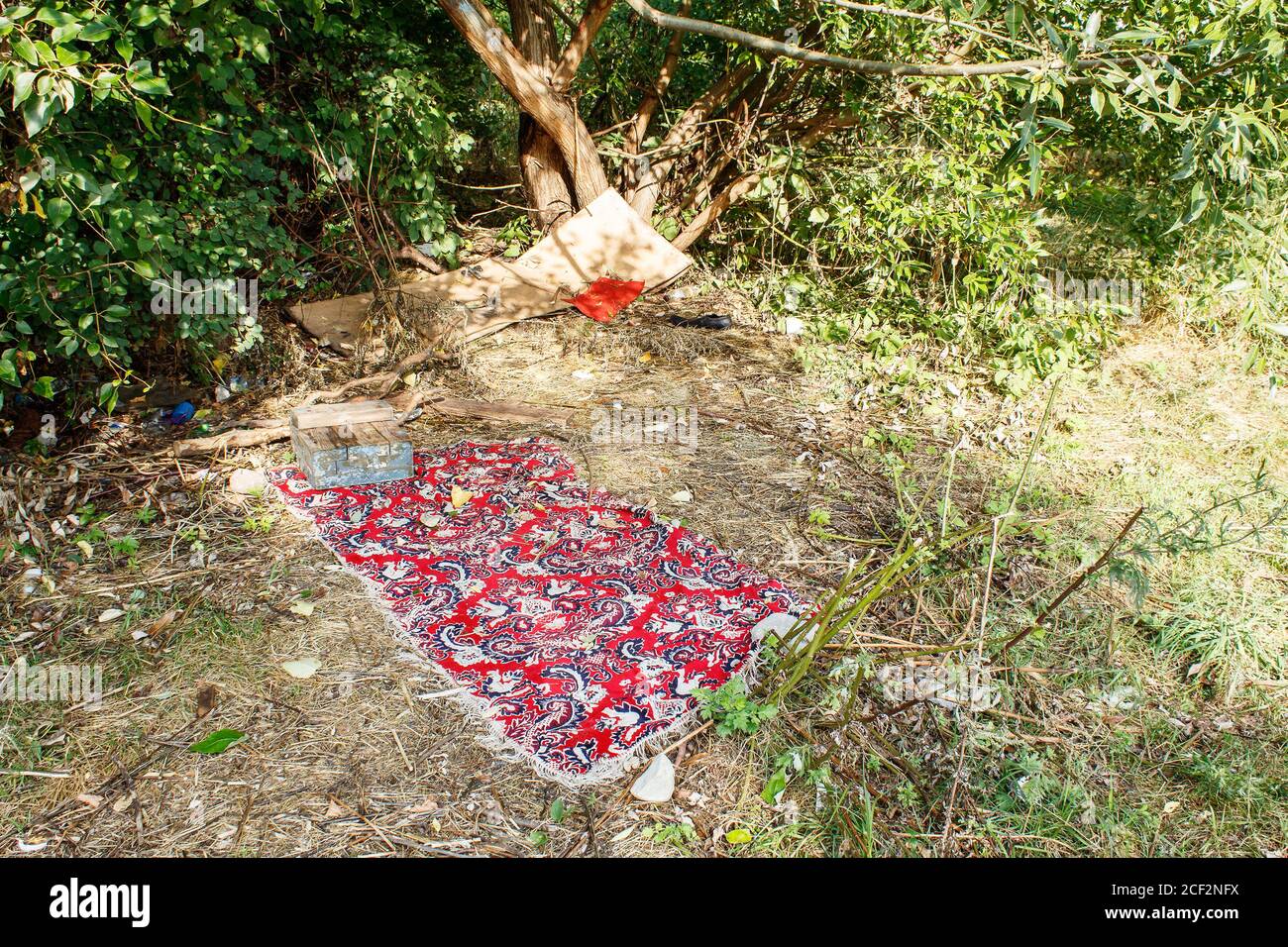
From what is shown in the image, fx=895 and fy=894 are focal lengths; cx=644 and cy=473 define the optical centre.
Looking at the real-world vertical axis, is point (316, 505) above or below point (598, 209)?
below

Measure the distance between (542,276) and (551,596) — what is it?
8.61ft

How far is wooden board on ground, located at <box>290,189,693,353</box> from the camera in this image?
4449mm

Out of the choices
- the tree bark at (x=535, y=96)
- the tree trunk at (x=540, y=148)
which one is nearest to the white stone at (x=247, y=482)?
the tree bark at (x=535, y=96)

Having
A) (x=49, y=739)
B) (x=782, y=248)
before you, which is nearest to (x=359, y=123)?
(x=782, y=248)

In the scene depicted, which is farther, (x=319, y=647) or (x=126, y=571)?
(x=126, y=571)

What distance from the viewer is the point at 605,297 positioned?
4902mm

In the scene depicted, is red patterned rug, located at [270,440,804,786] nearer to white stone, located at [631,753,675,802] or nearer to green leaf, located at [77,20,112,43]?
white stone, located at [631,753,675,802]

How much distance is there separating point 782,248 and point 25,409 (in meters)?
3.90

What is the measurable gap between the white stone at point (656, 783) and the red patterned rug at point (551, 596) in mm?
73

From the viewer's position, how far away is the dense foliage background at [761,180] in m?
2.83

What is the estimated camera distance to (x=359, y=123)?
4324 mm

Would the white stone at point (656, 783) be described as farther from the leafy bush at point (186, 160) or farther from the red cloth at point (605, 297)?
the red cloth at point (605, 297)
